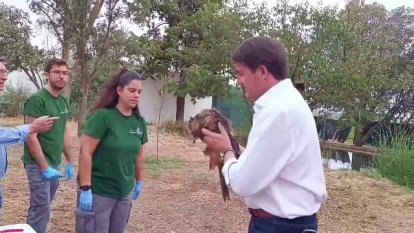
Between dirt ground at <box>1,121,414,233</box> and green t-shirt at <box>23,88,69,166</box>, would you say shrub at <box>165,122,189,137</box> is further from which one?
green t-shirt at <box>23,88,69,166</box>

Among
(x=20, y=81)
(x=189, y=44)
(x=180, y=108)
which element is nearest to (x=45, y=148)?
(x=189, y=44)

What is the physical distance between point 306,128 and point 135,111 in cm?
152

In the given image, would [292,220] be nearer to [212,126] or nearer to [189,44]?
[212,126]

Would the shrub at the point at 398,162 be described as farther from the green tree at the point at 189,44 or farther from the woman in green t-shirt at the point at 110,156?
the woman in green t-shirt at the point at 110,156

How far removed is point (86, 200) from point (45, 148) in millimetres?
800

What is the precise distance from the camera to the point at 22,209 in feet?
15.3

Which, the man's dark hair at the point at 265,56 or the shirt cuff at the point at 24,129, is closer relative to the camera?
the man's dark hair at the point at 265,56

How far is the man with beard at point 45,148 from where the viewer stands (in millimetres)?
3311

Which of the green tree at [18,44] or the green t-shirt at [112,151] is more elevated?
the green tree at [18,44]

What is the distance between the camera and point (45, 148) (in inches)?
136

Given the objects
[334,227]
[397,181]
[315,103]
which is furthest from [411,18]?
[334,227]

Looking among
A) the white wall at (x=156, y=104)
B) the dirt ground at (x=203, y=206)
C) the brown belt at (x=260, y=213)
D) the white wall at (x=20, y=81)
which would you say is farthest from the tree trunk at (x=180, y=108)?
the brown belt at (x=260, y=213)

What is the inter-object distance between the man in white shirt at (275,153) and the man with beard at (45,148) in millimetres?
1813

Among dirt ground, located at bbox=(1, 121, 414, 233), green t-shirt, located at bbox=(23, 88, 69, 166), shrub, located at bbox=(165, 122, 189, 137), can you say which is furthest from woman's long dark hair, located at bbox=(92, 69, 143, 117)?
shrub, located at bbox=(165, 122, 189, 137)
